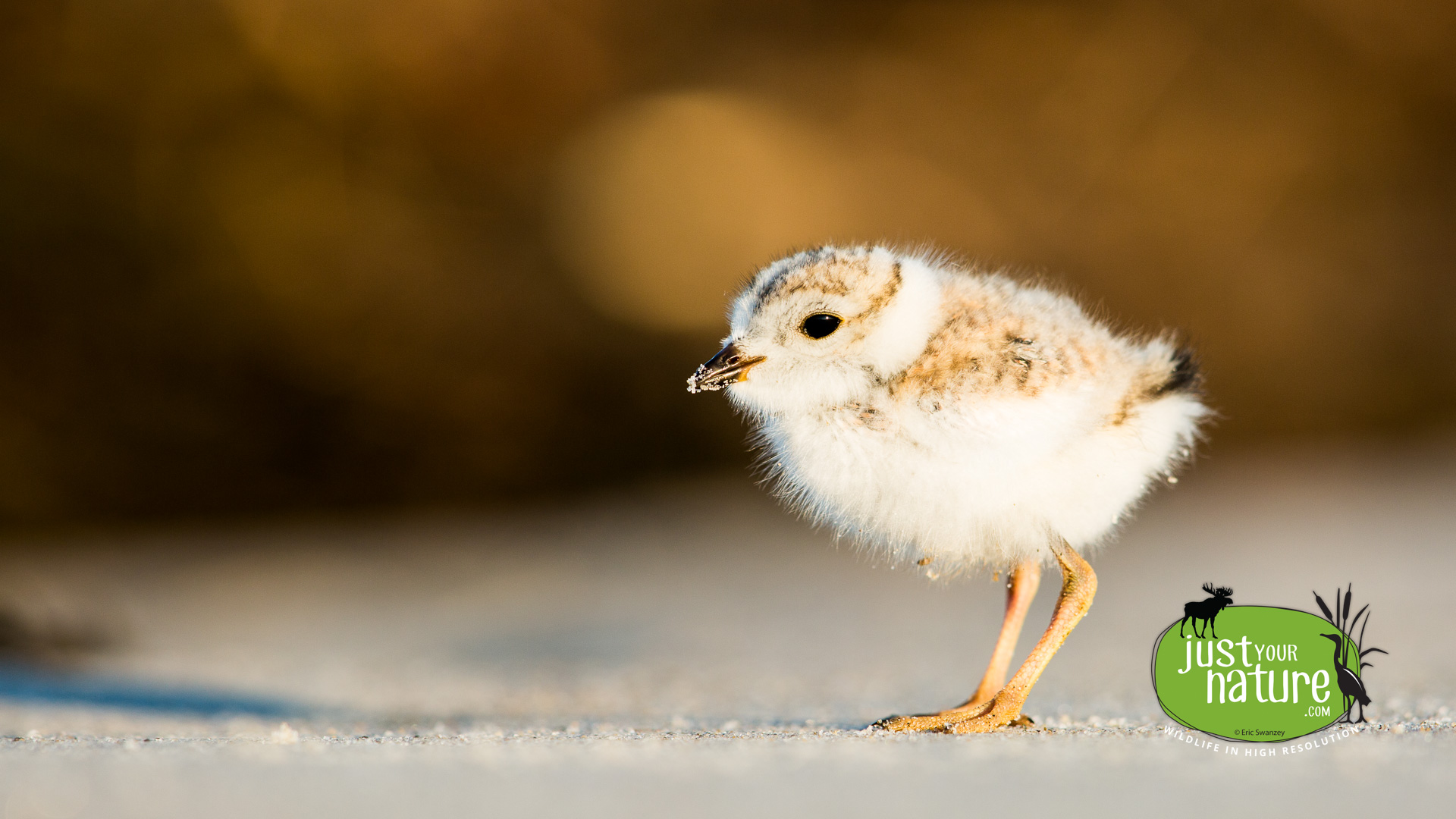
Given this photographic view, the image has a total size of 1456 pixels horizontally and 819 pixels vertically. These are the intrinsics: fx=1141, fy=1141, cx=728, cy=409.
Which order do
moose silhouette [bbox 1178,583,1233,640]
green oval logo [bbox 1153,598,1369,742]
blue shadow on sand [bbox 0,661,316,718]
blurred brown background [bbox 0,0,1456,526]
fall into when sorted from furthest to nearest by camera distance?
1. blurred brown background [bbox 0,0,1456,526]
2. blue shadow on sand [bbox 0,661,316,718]
3. moose silhouette [bbox 1178,583,1233,640]
4. green oval logo [bbox 1153,598,1369,742]

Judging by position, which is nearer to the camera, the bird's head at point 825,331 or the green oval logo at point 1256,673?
the green oval logo at point 1256,673

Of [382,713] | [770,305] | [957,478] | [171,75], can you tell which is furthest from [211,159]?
[957,478]

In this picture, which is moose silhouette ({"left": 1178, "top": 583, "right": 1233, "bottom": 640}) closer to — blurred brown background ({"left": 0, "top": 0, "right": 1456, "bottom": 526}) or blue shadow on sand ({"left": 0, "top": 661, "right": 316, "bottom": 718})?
blue shadow on sand ({"left": 0, "top": 661, "right": 316, "bottom": 718})

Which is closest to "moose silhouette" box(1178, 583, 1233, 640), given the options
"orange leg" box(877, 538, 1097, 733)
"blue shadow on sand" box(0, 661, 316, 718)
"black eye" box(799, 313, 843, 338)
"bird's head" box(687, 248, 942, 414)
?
"orange leg" box(877, 538, 1097, 733)

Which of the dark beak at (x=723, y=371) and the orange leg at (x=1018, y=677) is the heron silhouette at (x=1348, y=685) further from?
the dark beak at (x=723, y=371)

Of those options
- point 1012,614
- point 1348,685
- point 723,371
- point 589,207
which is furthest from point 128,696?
point 589,207

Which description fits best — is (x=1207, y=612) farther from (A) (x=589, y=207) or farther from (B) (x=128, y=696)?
(A) (x=589, y=207)

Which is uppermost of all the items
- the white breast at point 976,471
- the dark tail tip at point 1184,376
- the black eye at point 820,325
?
the dark tail tip at point 1184,376

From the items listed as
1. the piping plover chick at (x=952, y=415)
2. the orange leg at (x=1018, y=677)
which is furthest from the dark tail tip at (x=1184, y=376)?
the orange leg at (x=1018, y=677)
